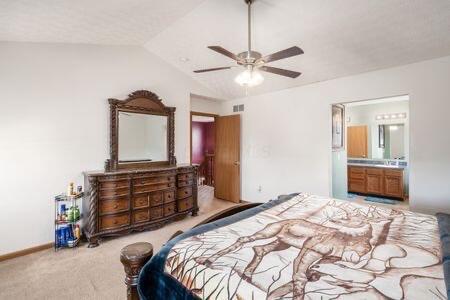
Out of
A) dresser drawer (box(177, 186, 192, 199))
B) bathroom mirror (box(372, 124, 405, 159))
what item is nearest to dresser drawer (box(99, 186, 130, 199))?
dresser drawer (box(177, 186, 192, 199))

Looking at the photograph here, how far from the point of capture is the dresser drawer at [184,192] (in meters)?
3.95

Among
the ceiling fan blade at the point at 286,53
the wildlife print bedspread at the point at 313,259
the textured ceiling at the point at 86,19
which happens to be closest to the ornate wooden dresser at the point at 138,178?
the textured ceiling at the point at 86,19

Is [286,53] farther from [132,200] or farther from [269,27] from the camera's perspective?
[132,200]

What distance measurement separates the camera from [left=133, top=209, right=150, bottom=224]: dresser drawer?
3352mm

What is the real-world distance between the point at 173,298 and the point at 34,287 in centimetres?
195

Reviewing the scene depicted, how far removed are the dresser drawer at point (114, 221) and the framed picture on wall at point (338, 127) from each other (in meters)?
3.90

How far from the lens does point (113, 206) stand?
3150 mm

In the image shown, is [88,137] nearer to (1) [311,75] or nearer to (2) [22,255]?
(2) [22,255]

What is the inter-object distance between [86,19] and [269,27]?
7.31 feet

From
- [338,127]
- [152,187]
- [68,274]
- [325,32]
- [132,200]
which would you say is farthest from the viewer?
[338,127]

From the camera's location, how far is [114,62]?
3.57 metres

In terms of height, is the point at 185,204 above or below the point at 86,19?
below

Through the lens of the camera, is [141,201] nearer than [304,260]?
No

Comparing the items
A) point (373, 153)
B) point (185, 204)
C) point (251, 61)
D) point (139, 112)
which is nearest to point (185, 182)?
point (185, 204)
